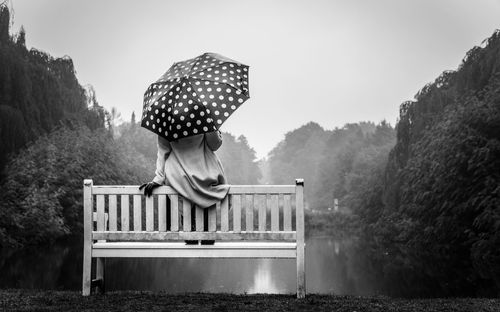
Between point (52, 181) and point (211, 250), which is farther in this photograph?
point (52, 181)

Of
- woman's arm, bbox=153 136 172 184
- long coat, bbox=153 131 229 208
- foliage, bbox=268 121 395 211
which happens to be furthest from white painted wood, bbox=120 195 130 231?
foliage, bbox=268 121 395 211

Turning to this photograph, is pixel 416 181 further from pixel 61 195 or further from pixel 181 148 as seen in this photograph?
pixel 181 148

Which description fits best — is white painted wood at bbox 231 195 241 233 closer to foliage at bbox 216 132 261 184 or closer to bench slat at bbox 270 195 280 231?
bench slat at bbox 270 195 280 231

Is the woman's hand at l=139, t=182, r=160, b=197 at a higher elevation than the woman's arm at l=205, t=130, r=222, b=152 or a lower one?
lower

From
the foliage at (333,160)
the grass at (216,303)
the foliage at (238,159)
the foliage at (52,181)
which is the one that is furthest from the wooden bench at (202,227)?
the foliage at (238,159)

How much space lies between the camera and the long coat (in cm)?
458

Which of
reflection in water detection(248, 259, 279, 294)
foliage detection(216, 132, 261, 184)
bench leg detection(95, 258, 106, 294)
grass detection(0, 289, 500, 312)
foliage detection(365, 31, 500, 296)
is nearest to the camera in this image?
grass detection(0, 289, 500, 312)

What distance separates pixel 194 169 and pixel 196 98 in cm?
54

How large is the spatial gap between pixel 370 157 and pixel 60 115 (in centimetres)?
2295

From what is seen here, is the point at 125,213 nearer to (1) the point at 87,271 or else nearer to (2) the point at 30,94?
(1) the point at 87,271

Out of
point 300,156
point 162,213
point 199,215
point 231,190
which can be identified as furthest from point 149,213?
point 300,156

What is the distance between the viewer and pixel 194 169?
15.5 feet

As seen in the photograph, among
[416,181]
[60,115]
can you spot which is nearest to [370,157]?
[416,181]

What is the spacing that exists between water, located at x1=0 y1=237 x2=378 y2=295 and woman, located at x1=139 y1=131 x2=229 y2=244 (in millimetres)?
2400
